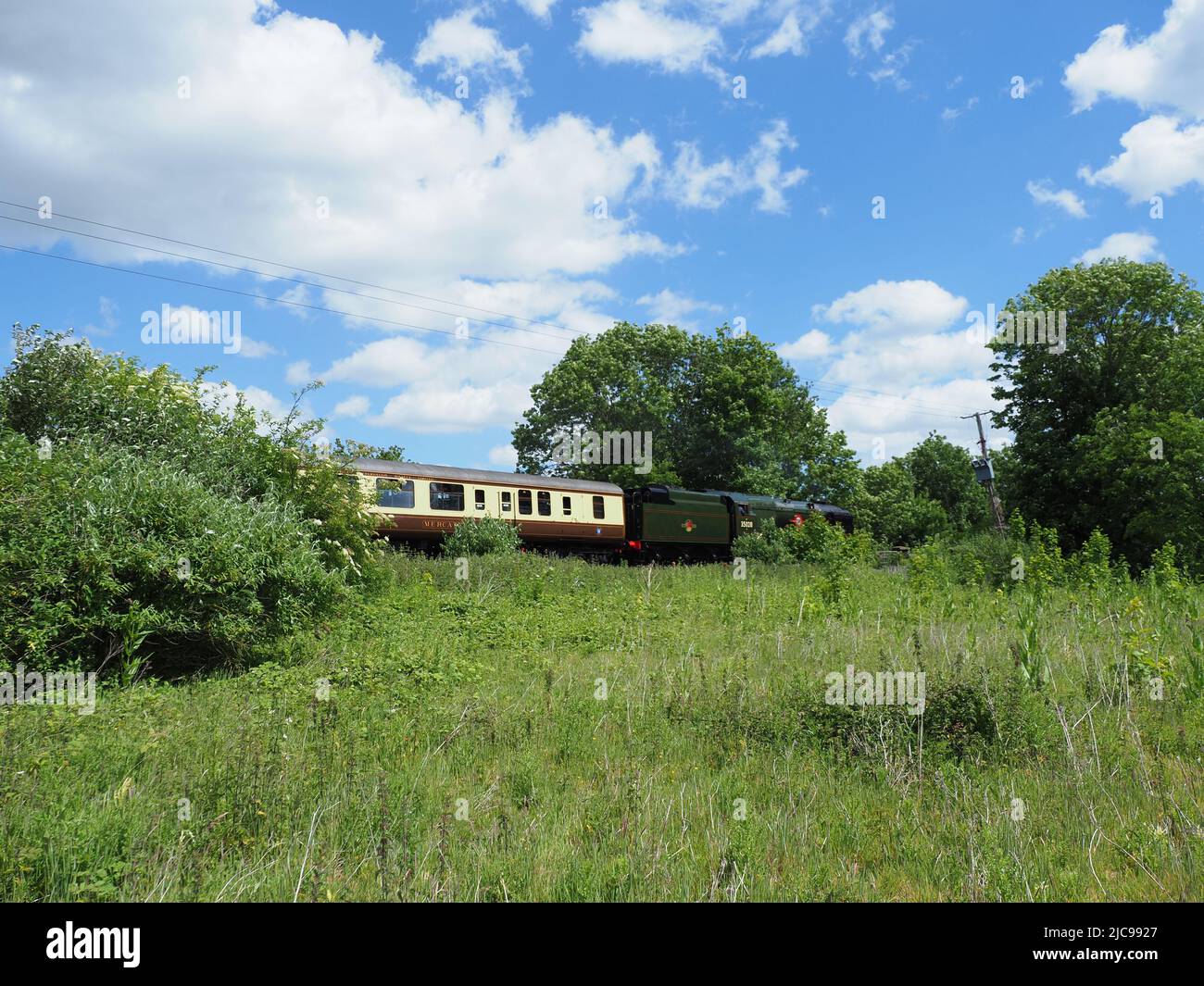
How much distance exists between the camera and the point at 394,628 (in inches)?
518

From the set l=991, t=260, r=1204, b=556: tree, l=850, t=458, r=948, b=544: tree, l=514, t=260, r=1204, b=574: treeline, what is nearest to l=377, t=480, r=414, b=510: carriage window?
l=514, t=260, r=1204, b=574: treeline

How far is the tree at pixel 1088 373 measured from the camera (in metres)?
28.5

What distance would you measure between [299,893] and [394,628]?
31.3 feet

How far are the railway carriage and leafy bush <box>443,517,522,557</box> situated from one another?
3.77 feet

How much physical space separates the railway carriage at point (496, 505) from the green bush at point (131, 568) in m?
6.57


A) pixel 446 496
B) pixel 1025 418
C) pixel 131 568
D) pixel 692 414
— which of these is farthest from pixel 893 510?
pixel 131 568

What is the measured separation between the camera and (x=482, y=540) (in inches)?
838

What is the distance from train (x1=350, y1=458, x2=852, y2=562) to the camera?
875 inches

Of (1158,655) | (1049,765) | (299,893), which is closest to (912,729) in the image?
(1049,765)

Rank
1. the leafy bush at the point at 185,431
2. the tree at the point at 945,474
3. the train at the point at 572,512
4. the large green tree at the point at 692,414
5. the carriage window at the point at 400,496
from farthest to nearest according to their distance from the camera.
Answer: the tree at the point at 945,474
the large green tree at the point at 692,414
the train at the point at 572,512
the carriage window at the point at 400,496
the leafy bush at the point at 185,431

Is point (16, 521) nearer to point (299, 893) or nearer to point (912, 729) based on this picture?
point (299, 893)

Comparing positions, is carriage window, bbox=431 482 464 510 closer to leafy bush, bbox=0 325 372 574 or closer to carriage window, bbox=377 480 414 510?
carriage window, bbox=377 480 414 510

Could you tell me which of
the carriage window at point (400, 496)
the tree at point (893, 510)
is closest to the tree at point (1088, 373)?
the tree at point (893, 510)

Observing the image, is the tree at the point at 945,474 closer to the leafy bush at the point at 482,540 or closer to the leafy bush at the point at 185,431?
the leafy bush at the point at 482,540
